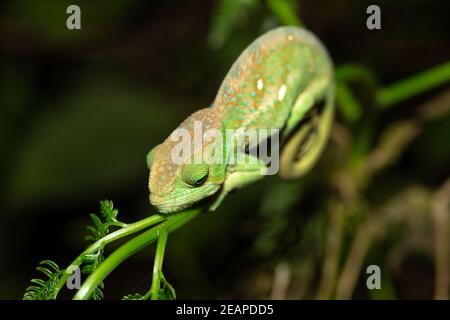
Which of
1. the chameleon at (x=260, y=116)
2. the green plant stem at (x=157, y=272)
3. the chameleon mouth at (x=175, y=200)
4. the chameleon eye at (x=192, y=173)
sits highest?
the chameleon at (x=260, y=116)

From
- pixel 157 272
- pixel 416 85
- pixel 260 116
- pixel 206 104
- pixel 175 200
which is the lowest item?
pixel 157 272

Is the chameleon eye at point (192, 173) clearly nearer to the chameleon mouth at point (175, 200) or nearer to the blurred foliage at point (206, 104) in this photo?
the chameleon mouth at point (175, 200)

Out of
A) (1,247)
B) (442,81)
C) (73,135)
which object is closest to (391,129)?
(442,81)

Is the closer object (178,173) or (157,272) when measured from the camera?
(157,272)

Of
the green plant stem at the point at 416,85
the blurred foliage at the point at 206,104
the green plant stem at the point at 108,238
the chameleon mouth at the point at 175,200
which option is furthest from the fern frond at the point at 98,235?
Result: the green plant stem at the point at 416,85

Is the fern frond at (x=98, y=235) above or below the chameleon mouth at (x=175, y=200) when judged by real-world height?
below

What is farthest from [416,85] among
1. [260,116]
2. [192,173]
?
[192,173]

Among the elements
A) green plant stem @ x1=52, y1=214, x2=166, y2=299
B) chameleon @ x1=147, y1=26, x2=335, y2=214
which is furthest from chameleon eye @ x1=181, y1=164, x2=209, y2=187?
green plant stem @ x1=52, y1=214, x2=166, y2=299

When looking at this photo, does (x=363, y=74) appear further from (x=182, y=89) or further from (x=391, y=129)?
(x=182, y=89)

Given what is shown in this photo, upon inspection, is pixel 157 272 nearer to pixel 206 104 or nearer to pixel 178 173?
pixel 178 173
